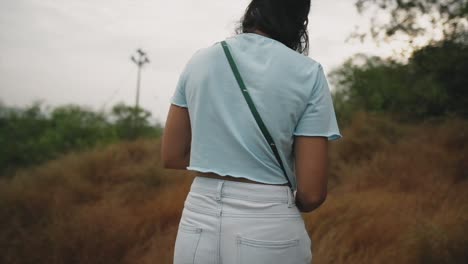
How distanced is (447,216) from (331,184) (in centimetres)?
252

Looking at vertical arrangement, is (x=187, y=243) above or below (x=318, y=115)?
below

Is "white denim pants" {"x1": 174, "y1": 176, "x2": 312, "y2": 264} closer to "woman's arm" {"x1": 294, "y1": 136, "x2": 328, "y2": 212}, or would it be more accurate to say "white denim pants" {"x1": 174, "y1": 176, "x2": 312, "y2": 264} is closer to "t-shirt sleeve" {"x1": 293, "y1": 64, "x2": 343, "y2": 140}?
"woman's arm" {"x1": 294, "y1": 136, "x2": 328, "y2": 212}

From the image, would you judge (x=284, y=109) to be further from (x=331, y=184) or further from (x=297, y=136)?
(x=331, y=184)

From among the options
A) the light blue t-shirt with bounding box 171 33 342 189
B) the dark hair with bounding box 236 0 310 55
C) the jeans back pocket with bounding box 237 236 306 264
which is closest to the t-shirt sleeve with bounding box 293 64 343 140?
the light blue t-shirt with bounding box 171 33 342 189

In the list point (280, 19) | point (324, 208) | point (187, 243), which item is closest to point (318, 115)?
point (280, 19)

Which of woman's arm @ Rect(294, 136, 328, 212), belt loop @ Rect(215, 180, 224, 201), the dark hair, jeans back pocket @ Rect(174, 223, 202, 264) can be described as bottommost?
jeans back pocket @ Rect(174, 223, 202, 264)

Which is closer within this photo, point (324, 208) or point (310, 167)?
point (310, 167)

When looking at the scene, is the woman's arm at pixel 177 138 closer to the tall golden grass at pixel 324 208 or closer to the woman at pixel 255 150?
the woman at pixel 255 150

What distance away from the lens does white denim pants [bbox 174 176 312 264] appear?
1143 mm

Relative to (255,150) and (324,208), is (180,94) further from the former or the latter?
(324,208)

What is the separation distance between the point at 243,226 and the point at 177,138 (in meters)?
0.43

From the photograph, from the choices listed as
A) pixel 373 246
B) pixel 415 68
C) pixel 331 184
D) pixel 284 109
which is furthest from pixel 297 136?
pixel 415 68

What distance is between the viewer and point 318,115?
1.21 metres

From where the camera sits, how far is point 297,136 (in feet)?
4.04
